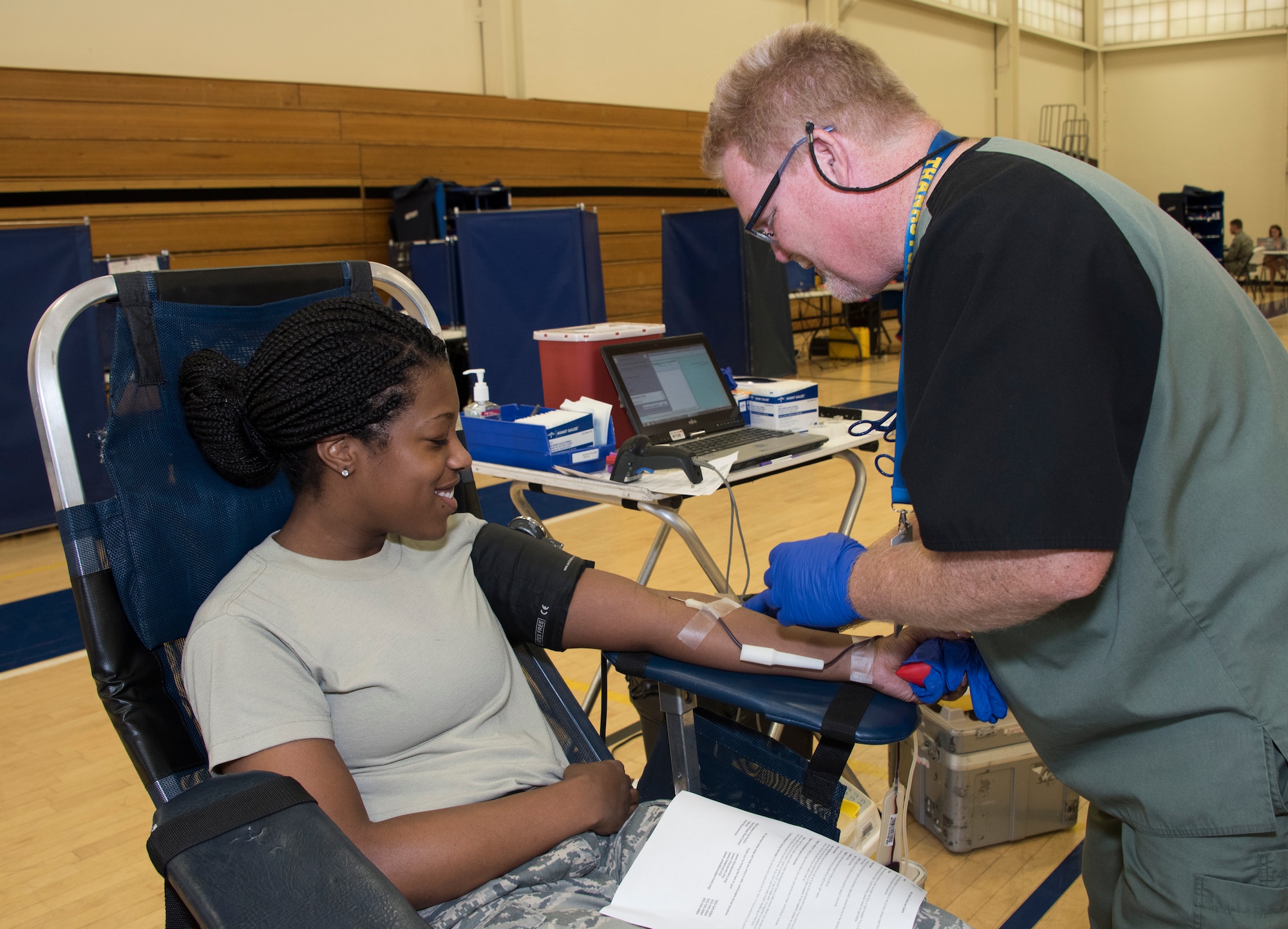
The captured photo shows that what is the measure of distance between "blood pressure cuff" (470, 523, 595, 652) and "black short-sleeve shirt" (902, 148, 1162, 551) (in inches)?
25.5

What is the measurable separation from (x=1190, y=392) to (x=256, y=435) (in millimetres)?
1031

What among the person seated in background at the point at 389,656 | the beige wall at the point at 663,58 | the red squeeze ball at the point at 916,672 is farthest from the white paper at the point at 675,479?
the beige wall at the point at 663,58

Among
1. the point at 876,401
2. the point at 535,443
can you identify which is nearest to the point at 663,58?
the point at 876,401

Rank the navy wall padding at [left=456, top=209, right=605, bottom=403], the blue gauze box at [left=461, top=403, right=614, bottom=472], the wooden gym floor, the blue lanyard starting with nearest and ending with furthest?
the blue lanyard < the wooden gym floor < the blue gauze box at [left=461, top=403, right=614, bottom=472] < the navy wall padding at [left=456, top=209, right=605, bottom=403]

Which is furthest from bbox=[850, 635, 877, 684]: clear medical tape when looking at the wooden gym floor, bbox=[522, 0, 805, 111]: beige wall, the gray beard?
bbox=[522, 0, 805, 111]: beige wall

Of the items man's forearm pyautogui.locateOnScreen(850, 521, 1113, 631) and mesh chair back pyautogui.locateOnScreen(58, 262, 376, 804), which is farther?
mesh chair back pyautogui.locateOnScreen(58, 262, 376, 804)

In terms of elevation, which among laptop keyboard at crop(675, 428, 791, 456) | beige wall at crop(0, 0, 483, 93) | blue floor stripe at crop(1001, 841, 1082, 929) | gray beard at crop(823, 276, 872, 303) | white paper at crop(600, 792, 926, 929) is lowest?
blue floor stripe at crop(1001, 841, 1082, 929)

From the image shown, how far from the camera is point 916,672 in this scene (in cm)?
123

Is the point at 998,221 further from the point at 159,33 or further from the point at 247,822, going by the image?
the point at 159,33

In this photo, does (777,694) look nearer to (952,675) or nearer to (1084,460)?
(952,675)

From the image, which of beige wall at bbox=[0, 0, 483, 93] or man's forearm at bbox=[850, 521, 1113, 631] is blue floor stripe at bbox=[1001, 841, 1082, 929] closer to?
man's forearm at bbox=[850, 521, 1113, 631]

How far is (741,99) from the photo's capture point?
1.06 m

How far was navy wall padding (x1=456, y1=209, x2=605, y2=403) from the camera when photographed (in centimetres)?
501

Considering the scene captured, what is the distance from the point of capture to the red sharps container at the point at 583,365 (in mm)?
2459
